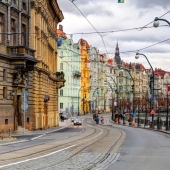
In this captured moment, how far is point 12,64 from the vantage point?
44.1 metres

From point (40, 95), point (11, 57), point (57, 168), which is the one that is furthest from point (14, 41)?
point (57, 168)

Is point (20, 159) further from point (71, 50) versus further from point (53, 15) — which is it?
point (71, 50)

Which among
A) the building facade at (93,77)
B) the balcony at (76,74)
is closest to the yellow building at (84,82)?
the building facade at (93,77)

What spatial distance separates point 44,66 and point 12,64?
48.5ft

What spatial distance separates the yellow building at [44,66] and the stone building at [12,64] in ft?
13.6

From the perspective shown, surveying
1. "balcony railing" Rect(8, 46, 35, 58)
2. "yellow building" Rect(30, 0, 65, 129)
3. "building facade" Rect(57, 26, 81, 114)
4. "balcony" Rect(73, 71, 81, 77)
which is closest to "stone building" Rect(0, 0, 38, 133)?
"balcony railing" Rect(8, 46, 35, 58)

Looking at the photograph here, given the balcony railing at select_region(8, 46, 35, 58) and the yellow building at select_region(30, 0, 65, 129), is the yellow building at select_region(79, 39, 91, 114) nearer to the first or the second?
the yellow building at select_region(30, 0, 65, 129)

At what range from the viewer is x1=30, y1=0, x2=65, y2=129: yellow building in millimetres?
52062

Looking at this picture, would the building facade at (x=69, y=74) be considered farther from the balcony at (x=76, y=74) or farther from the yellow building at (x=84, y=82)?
the yellow building at (x=84, y=82)

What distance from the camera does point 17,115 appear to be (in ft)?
152

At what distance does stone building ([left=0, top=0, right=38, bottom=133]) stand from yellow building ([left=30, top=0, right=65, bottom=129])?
13.6 feet

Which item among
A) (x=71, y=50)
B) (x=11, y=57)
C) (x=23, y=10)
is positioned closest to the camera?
(x=11, y=57)

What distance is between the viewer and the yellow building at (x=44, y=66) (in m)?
52.1

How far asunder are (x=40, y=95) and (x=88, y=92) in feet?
354
